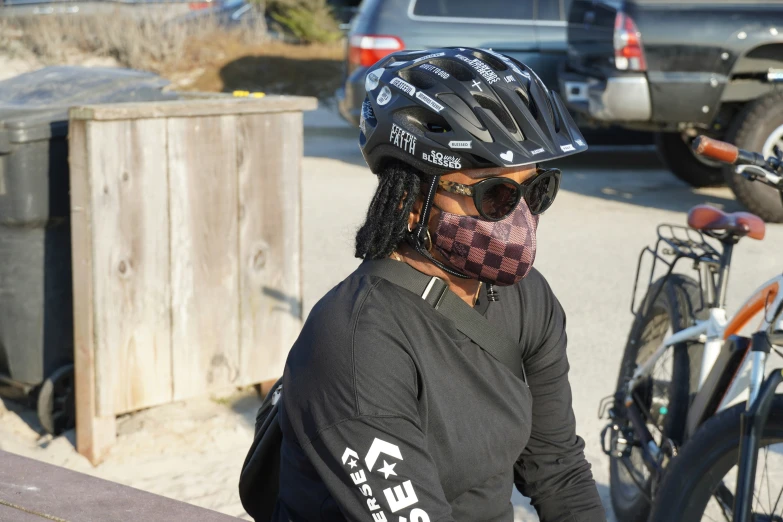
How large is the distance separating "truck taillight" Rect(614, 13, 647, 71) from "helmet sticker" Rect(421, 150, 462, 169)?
660cm

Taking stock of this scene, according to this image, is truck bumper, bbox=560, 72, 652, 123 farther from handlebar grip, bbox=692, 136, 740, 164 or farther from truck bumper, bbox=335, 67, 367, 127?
handlebar grip, bbox=692, 136, 740, 164

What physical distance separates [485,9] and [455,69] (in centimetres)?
857

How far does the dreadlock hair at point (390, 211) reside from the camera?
191 centimetres

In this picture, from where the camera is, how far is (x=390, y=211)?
6.29ft

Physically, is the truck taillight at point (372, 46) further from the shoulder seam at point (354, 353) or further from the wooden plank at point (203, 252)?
the shoulder seam at point (354, 353)

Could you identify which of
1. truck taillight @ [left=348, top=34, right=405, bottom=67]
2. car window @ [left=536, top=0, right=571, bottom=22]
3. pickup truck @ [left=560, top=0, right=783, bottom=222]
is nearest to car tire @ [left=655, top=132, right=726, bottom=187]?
pickup truck @ [left=560, top=0, right=783, bottom=222]

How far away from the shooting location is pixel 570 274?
6.60 meters

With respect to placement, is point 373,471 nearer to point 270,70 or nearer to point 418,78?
point 418,78

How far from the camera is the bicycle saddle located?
3.25 m

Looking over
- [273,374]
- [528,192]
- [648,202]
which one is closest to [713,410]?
[528,192]

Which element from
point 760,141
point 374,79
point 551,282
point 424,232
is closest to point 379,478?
point 424,232

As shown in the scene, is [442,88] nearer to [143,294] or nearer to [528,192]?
[528,192]

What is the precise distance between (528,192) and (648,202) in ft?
23.7

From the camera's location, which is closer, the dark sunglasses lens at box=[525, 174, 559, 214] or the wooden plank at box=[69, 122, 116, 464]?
the dark sunglasses lens at box=[525, 174, 559, 214]
